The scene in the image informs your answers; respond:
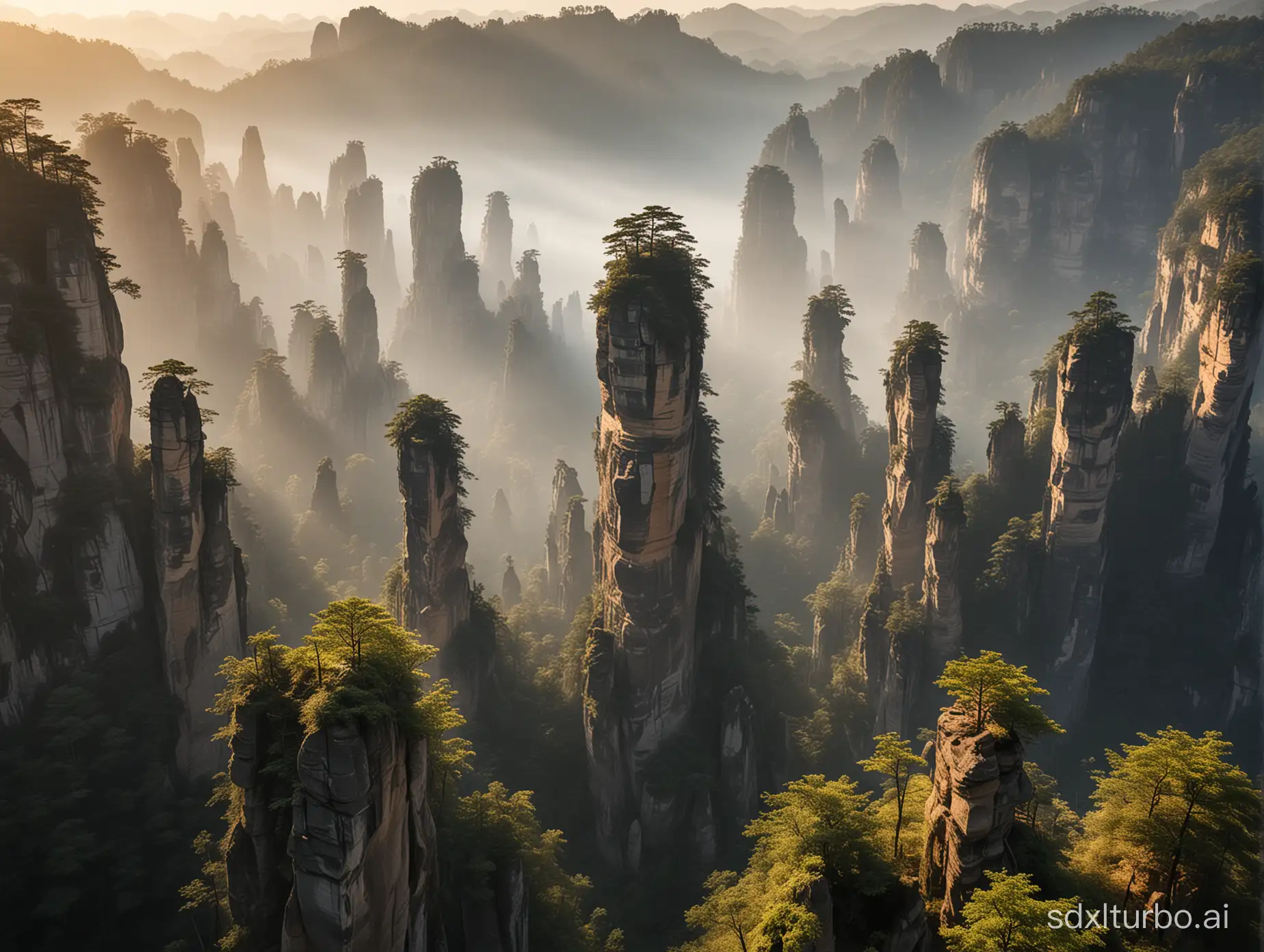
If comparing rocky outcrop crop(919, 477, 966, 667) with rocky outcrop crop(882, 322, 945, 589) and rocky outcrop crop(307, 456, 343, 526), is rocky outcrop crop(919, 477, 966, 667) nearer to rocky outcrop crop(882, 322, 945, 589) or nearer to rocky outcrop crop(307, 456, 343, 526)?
rocky outcrop crop(882, 322, 945, 589)

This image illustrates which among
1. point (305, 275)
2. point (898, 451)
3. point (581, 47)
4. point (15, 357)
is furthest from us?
point (581, 47)

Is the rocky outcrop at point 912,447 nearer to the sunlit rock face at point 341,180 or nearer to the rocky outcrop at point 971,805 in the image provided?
the rocky outcrop at point 971,805

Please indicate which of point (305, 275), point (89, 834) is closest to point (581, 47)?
point (305, 275)

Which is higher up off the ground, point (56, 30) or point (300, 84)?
point (300, 84)

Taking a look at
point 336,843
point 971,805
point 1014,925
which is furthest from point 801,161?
point 336,843

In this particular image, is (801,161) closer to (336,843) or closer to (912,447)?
(912,447)

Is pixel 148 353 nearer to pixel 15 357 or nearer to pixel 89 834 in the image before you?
pixel 15 357
